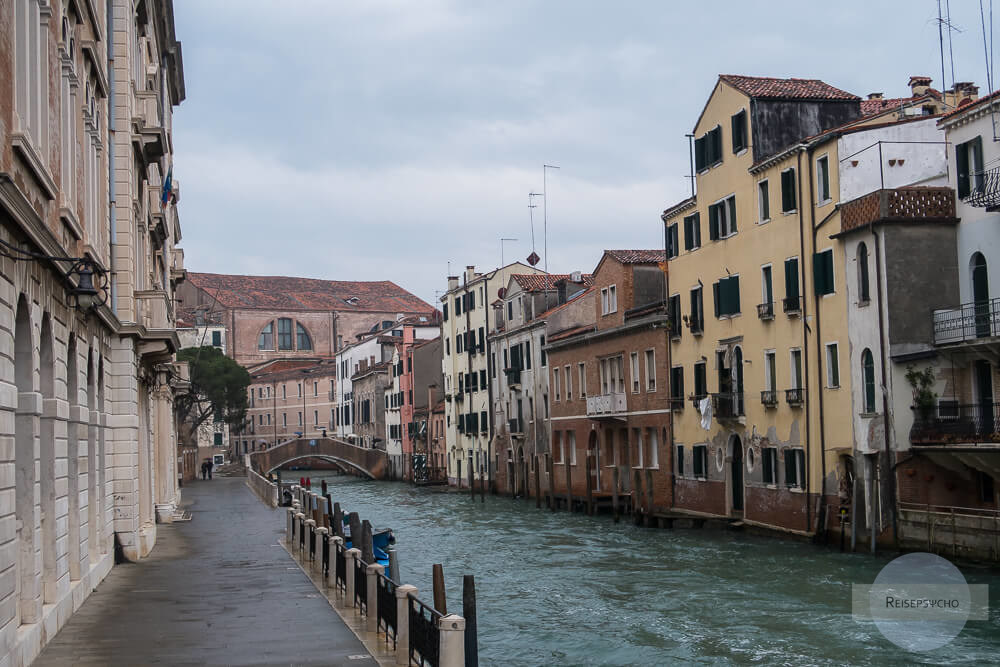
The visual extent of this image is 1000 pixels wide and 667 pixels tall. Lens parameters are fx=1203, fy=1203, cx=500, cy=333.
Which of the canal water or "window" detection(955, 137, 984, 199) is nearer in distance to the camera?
the canal water

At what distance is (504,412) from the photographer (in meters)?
55.2

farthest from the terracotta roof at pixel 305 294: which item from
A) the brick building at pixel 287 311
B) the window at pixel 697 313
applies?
the window at pixel 697 313

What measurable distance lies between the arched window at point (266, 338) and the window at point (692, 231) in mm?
67847

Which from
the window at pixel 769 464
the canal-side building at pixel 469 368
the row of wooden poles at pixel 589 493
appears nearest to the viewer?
the window at pixel 769 464

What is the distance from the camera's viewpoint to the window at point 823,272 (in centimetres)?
2845

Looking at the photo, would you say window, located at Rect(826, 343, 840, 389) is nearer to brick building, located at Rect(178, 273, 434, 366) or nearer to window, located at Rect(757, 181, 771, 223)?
window, located at Rect(757, 181, 771, 223)

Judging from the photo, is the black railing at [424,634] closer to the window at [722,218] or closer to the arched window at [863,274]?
the arched window at [863,274]

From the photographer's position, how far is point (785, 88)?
32469 mm

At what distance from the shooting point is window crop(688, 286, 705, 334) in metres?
35.8

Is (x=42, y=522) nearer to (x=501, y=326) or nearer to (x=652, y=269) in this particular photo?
(x=652, y=269)

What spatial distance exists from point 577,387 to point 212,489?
17.6 meters

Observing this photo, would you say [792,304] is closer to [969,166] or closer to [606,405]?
[969,166]

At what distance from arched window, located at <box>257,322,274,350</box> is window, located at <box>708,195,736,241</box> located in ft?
229

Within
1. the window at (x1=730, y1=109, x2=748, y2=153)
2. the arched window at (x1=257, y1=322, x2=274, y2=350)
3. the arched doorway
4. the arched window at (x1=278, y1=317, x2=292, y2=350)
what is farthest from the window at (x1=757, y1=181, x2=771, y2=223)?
the arched window at (x1=278, y1=317, x2=292, y2=350)
